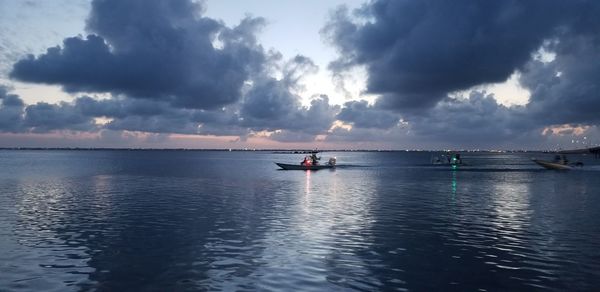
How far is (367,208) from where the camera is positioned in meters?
45.9

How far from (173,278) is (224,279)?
2283mm

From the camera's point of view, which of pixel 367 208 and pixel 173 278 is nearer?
pixel 173 278

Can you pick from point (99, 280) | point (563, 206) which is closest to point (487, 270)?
point (99, 280)

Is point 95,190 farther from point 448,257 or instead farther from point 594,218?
point 594,218

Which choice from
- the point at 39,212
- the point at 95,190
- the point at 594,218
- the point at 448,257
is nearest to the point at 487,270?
the point at 448,257

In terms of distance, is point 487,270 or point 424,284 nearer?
point 424,284

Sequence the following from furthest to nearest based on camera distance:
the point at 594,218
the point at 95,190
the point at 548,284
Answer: the point at 95,190 < the point at 594,218 < the point at 548,284

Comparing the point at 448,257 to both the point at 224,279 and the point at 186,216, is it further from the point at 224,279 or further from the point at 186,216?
the point at 186,216

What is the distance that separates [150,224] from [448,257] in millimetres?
22223

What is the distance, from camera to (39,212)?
41.4 m

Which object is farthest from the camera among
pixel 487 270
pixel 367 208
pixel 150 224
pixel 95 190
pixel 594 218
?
pixel 95 190

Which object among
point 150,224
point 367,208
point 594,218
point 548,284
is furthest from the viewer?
point 367,208

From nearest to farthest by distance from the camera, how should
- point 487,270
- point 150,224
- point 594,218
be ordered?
point 487,270 < point 150,224 < point 594,218

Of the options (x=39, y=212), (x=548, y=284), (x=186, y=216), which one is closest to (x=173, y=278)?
(x=548, y=284)
